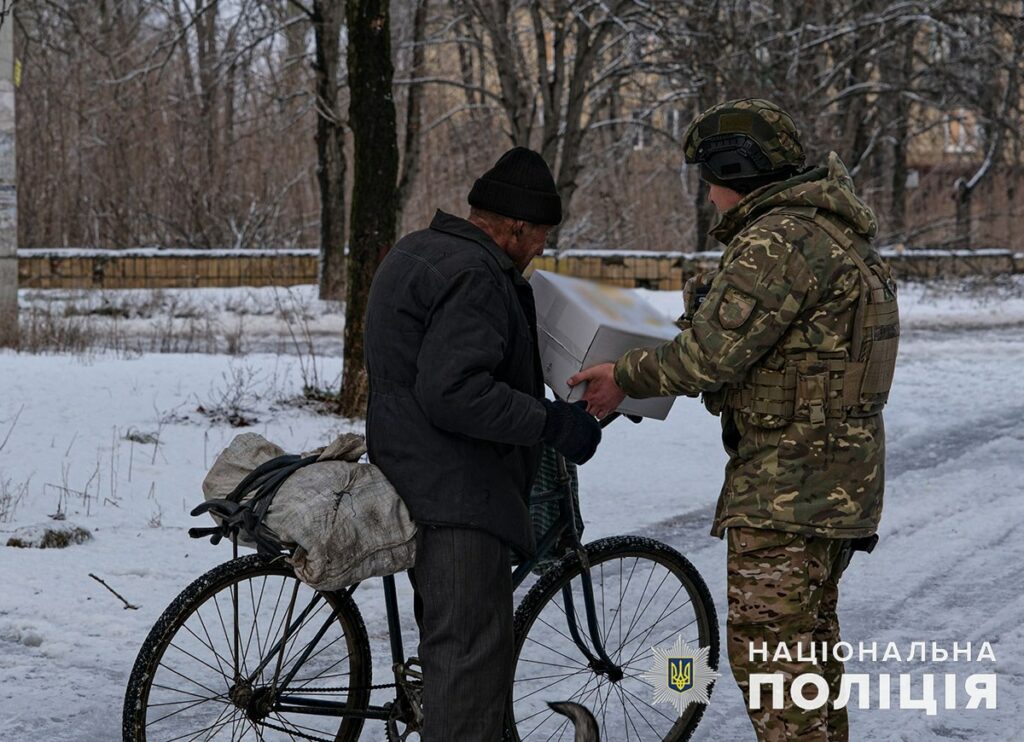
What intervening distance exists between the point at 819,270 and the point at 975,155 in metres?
38.1

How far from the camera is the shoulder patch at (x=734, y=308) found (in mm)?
3273

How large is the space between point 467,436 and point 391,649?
869mm

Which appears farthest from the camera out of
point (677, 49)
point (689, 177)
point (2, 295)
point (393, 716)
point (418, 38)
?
point (689, 177)

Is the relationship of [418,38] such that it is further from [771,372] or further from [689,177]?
[771,372]

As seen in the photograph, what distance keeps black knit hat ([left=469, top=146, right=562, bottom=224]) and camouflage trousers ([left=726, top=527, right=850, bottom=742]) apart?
1.00 meters

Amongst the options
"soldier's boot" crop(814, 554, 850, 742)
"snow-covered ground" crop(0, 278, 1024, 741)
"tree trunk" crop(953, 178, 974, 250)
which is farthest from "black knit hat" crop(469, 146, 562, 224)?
"tree trunk" crop(953, 178, 974, 250)

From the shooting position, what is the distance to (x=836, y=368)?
3350 millimetres

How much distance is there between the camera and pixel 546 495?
12.2 ft

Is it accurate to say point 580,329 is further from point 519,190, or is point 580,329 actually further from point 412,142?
point 412,142

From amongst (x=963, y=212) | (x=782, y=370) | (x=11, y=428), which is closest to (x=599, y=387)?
(x=782, y=370)

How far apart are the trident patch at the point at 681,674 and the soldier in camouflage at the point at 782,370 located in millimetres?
659

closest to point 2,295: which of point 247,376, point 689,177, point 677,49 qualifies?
point 247,376

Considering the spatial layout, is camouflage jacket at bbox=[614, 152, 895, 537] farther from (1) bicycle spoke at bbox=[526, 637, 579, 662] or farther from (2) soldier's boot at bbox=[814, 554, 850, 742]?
(1) bicycle spoke at bbox=[526, 637, 579, 662]

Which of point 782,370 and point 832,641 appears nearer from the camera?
point 782,370
